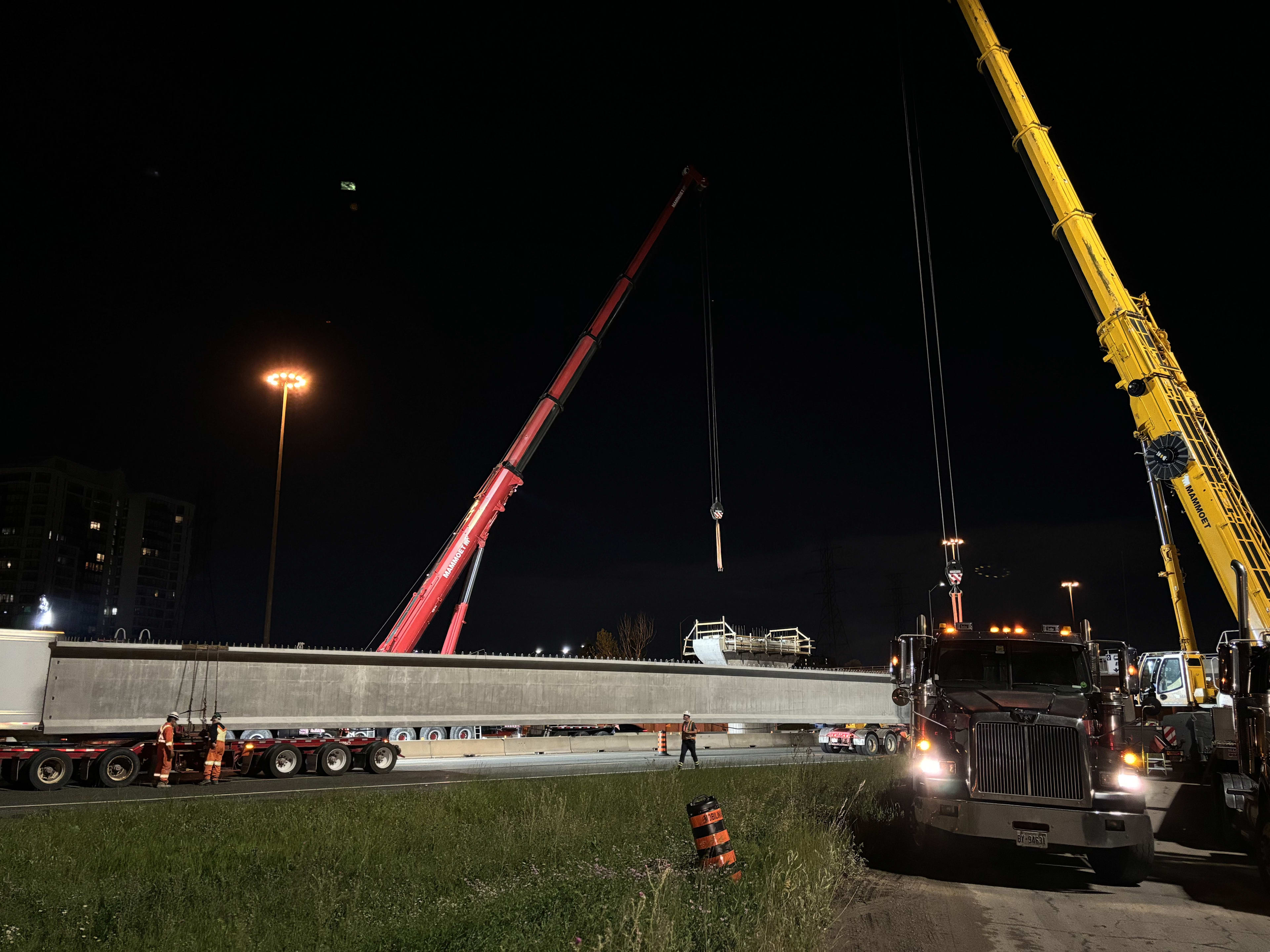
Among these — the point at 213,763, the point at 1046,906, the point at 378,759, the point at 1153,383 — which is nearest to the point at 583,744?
the point at 378,759

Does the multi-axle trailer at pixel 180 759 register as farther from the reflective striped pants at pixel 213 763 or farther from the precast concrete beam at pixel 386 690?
the precast concrete beam at pixel 386 690

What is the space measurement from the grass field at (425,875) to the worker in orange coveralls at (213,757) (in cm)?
616

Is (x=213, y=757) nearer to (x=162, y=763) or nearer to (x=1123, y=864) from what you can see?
(x=162, y=763)

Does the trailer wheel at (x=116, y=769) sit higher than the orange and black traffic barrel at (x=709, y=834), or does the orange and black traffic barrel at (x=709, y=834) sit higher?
the orange and black traffic barrel at (x=709, y=834)

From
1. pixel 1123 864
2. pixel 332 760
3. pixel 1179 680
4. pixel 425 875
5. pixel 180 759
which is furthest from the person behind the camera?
pixel 1179 680

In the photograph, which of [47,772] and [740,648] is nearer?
[47,772]

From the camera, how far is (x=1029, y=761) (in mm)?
9656

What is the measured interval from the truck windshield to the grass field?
270 cm

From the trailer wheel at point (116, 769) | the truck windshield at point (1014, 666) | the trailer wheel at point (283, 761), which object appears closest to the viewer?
the truck windshield at point (1014, 666)

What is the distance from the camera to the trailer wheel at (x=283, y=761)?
21047 millimetres

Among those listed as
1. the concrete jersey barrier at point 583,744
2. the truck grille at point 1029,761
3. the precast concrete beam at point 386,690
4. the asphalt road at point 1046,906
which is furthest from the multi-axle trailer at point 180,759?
the truck grille at point 1029,761

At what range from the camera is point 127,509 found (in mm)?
171750

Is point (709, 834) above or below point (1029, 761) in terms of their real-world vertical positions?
below

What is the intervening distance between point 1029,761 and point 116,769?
60.8 ft
